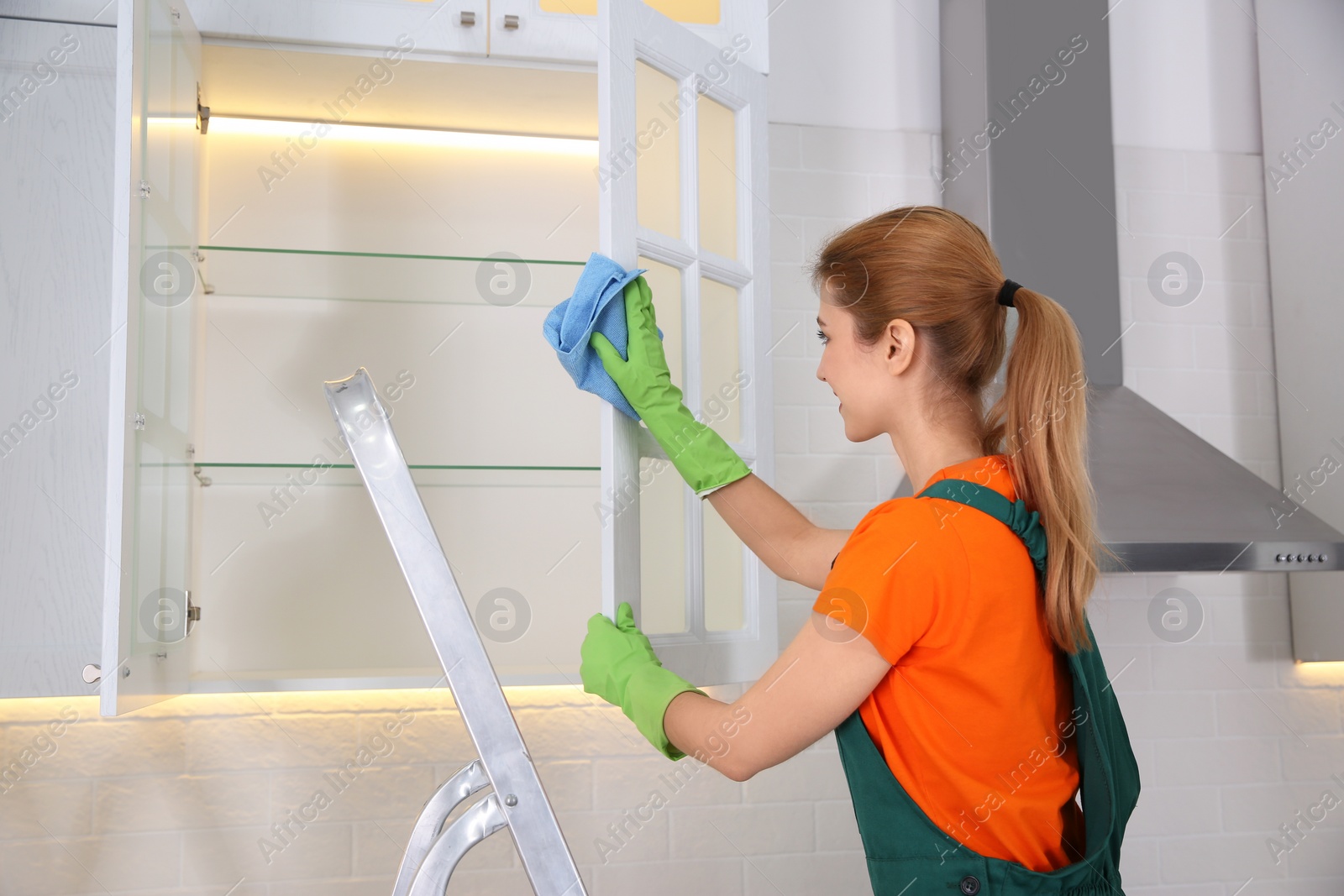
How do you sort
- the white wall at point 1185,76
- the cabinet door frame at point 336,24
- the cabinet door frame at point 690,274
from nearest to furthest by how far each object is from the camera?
the cabinet door frame at point 690,274 < the cabinet door frame at point 336,24 < the white wall at point 1185,76

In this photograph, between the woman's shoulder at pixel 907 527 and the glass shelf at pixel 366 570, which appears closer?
the woman's shoulder at pixel 907 527

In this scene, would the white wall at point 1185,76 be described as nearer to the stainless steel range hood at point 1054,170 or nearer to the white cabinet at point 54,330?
the stainless steel range hood at point 1054,170

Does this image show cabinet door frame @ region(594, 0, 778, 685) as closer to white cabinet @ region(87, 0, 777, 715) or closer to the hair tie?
white cabinet @ region(87, 0, 777, 715)

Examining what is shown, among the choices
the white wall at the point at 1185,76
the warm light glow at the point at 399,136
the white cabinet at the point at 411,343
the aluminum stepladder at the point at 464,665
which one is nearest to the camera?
the aluminum stepladder at the point at 464,665

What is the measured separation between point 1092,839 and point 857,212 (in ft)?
3.81

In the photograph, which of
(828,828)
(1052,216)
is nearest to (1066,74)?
(1052,216)

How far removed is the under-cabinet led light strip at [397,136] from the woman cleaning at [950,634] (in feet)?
2.72

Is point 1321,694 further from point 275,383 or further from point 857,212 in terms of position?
point 275,383

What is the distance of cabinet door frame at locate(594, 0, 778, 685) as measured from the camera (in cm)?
113

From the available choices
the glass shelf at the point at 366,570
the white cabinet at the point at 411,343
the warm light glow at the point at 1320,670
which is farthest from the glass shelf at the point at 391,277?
the warm light glow at the point at 1320,670

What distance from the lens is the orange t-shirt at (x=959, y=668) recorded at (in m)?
0.89

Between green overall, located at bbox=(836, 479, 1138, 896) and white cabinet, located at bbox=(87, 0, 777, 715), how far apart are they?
12.7 inches

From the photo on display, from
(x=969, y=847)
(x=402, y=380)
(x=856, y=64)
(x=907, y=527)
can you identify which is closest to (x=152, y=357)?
(x=402, y=380)

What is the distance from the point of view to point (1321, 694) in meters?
1.87
